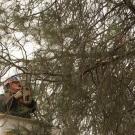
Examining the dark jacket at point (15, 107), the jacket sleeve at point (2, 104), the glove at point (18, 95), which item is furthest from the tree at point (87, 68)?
the jacket sleeve at point (2, 104)

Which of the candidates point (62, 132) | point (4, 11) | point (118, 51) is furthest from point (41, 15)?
point (62, 132)

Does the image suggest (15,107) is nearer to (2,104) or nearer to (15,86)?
(2,104)

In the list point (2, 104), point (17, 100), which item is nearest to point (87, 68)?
point (17, 100)

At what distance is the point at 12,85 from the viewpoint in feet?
10.2

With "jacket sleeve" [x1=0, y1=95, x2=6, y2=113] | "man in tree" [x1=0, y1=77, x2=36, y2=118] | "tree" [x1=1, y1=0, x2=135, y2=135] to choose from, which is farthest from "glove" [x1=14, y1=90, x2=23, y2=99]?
"tree" [x1=1, y1=0, x2=135, y2=135]

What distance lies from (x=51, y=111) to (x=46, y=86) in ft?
0.51

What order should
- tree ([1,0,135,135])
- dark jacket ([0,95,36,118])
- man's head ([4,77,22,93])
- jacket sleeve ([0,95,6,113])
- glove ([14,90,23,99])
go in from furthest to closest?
1. jacket sleeve ([0,95,6,113])
2. dark jacket ([0,95,36,118])
3. glove ([14,90,23,99])
4. man's head ([4,77,22,93])
5. tree ([1,0,135,135])

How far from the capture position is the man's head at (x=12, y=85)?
2.93 metres

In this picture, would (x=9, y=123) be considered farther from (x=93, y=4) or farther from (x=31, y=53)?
(x=93, y=4)

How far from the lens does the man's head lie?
2.93 m

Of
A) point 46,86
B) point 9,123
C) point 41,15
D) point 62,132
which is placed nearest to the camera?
point 62,132

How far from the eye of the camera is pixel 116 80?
2646 millimetres

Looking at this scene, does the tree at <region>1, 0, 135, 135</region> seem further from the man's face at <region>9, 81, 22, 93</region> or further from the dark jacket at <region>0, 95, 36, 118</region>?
the dark jacket at <region>0, 95, 36, 118</region>

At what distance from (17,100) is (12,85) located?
0.23m
